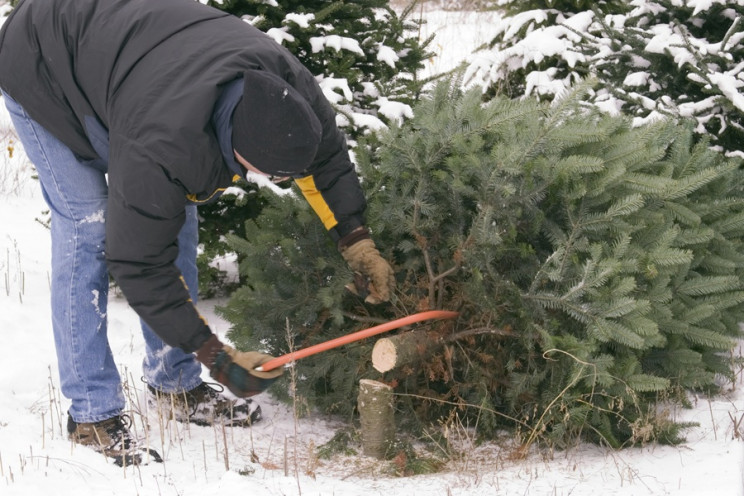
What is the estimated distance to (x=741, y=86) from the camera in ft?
14.5

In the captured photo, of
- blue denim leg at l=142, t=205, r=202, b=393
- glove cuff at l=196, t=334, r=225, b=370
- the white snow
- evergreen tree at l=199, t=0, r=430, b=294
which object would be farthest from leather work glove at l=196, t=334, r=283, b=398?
the white snow

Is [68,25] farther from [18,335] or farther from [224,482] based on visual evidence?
[18,335]

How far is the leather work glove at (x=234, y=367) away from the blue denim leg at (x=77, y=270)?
54 cm

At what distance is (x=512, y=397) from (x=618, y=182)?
1.04 meters

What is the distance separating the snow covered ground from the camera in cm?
274

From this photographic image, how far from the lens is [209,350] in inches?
107

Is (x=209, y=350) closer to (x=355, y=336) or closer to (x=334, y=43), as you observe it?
(x=355, y=336)

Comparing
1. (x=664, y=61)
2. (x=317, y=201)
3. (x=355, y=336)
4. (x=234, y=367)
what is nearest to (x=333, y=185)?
(x=317, y=201)

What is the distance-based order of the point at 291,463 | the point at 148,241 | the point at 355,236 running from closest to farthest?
the point at 148,241 → the point at 291,463 → the point at 355,236

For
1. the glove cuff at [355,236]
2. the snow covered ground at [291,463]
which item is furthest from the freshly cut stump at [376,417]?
the glove cuff at [355,236]

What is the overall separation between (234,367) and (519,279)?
1305 millimetres

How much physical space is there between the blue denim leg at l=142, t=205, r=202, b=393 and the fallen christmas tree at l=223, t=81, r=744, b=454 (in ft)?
0.84

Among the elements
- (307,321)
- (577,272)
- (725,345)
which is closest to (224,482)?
(307,321)

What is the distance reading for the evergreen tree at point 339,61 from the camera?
4387 mm
